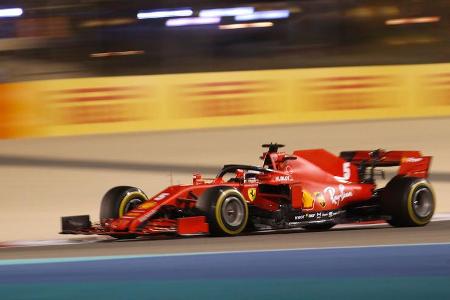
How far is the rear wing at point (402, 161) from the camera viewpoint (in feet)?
30.5

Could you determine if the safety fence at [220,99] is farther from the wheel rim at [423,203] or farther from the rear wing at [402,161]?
the wheel rim at [423,203]

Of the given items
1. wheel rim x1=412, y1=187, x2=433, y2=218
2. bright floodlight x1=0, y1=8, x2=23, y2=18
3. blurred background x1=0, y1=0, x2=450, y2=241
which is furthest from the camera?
bright floodlight x1=0, y1=8, x2=23, y2=18

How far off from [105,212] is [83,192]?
3537 millimetres

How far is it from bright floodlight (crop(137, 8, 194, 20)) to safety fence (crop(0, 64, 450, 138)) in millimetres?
5483

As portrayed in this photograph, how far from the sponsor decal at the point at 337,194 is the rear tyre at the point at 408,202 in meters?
0.36

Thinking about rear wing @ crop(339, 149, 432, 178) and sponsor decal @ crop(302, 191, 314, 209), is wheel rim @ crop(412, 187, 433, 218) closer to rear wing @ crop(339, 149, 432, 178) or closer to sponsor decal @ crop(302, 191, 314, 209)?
rear wing @ crop(339, 149, 432, 178)

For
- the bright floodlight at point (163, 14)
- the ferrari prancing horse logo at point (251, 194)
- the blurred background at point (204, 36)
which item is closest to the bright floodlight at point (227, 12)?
the blurred background at point (204, 36)

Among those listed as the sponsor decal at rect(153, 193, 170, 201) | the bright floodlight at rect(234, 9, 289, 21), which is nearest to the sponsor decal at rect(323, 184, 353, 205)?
the sponsor decal at rect(153, 193, 170, 201)

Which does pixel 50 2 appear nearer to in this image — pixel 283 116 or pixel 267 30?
pixel 267 30

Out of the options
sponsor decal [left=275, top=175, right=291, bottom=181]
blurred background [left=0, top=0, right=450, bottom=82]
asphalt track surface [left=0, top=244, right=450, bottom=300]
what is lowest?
asphalt track surface [left=0, top=244, right=450, bottom=300]

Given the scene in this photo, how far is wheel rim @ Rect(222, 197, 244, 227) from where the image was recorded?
8.14 metres

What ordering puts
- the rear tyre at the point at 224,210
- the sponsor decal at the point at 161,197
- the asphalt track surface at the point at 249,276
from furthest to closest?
the sponsor decal at the point at 161,197 < the rear tyre at the point at 224,210 < the asphalt track surface at the point at 249,276

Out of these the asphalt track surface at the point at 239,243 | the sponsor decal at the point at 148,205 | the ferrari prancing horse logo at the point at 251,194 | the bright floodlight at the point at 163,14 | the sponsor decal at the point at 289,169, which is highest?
the bright floodlight at the point at 163,14

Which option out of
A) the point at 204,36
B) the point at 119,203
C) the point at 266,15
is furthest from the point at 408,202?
the point at 266,15
